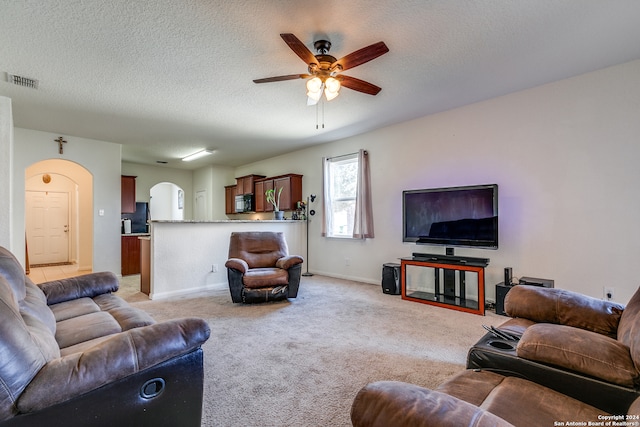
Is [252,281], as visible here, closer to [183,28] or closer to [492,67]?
[183,28]

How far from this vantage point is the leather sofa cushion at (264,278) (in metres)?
3.67

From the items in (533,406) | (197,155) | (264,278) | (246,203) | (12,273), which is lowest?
(264,278)

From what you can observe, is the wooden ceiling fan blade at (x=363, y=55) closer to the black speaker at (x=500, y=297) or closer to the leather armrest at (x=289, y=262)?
the leather armrest at (x=289, y=262)

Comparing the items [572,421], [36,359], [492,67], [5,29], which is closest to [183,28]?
[5,29]

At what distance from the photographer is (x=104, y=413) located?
1062mm

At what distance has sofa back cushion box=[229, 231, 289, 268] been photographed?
427cm

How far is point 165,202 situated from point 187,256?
7.14m

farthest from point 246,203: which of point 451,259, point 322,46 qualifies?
point 322,46

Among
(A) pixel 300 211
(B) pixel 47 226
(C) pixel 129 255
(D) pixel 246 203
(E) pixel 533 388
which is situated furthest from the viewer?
(B) pixel 47 226

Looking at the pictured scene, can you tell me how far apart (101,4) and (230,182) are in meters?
6.50

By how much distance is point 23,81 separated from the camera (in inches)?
125

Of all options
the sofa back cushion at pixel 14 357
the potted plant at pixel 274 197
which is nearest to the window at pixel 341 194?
the potted plant at pixel 274 197

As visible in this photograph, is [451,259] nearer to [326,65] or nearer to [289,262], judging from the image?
[289,262]

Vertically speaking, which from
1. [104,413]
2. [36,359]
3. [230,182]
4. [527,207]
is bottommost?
[104,413]
